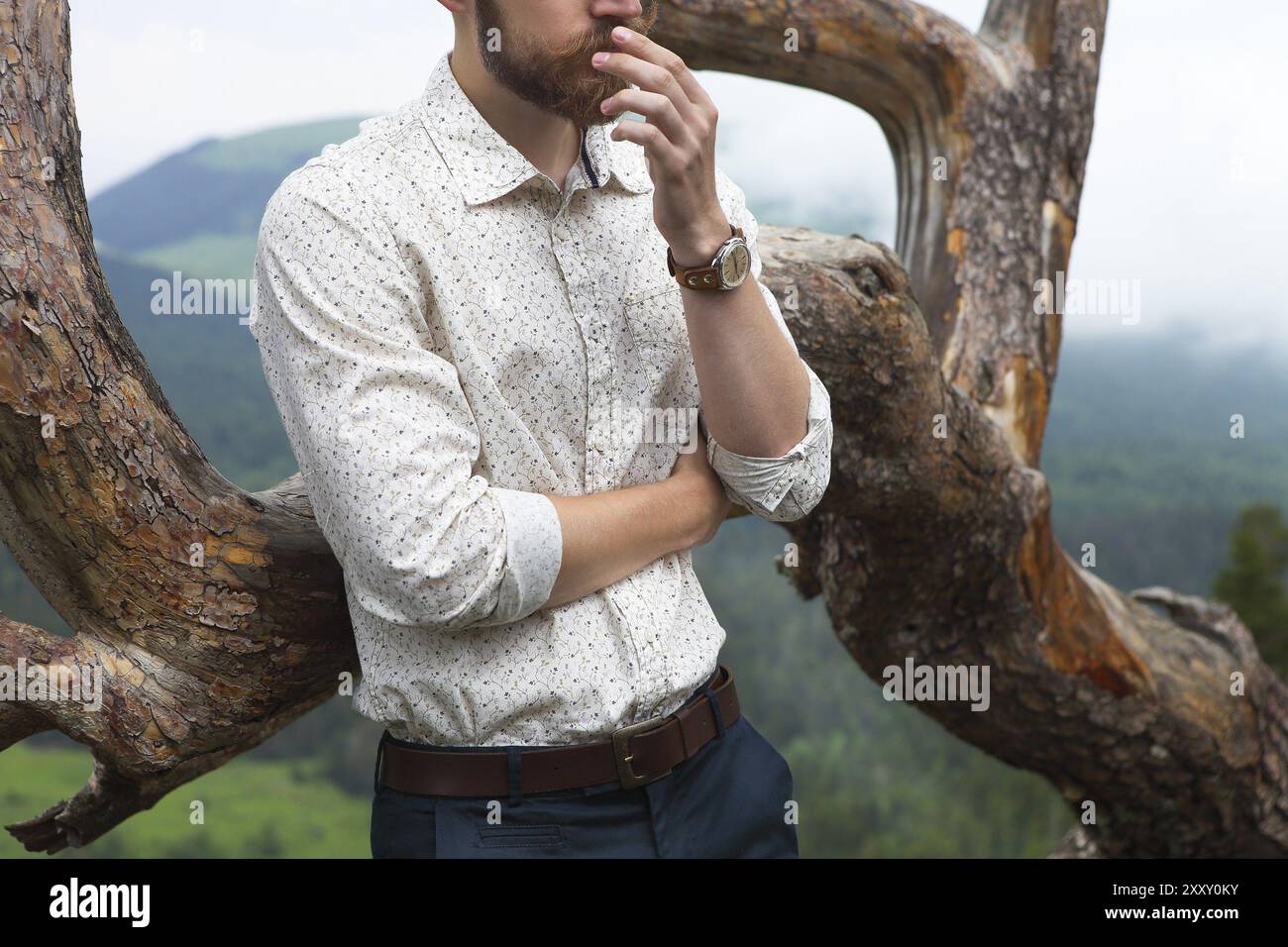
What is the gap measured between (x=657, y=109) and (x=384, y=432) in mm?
405

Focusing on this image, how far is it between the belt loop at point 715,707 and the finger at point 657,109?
0.61m

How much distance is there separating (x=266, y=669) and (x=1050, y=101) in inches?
93.0

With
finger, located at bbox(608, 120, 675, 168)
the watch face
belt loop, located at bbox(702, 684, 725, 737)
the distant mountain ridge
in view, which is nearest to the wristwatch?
the watch face

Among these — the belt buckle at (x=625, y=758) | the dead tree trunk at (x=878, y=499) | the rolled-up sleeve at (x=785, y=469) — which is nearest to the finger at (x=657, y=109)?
the rolled-up sleeve at (x=785, y=469)

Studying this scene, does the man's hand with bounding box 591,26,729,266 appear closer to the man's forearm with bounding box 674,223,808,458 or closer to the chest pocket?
the man's forearm with bounding box 674,223,808,458

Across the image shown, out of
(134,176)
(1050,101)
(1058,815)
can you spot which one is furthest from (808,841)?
(1050,101)

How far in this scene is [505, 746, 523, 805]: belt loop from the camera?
1313 mm

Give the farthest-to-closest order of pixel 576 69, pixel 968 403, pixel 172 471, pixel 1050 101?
pixel 1050 101 → pixel 968 403 → pixel 172 471 → pixel 576 69

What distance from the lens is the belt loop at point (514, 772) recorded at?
4.31 feet

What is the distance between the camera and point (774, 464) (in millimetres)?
1478

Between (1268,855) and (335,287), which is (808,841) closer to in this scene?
(1268,855)

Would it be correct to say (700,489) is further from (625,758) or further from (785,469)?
(625,758)

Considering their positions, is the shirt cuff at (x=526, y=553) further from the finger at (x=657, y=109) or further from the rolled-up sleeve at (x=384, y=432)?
the finger at (x=657, y=109)

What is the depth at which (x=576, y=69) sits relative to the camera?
1.33 meters
